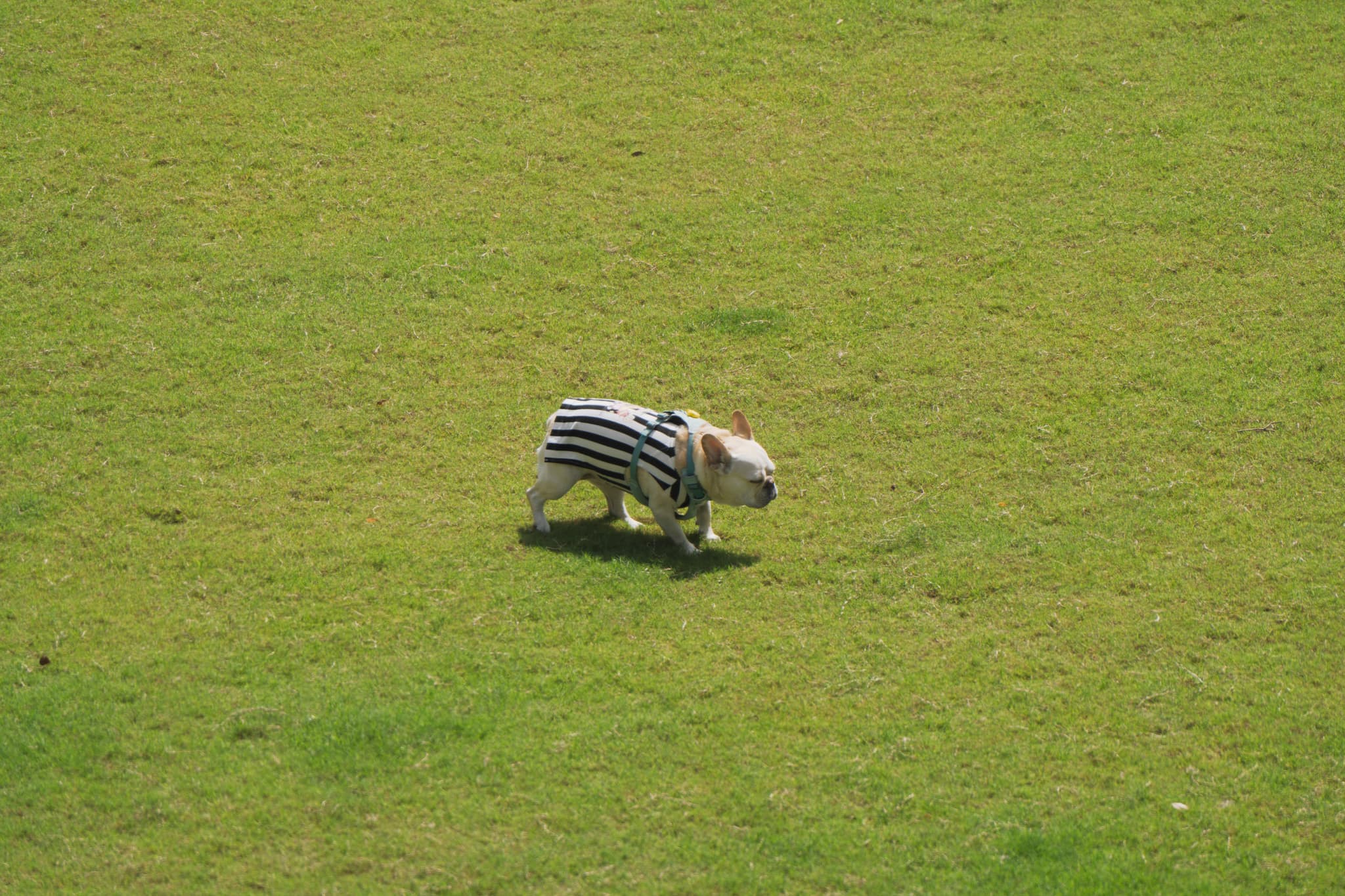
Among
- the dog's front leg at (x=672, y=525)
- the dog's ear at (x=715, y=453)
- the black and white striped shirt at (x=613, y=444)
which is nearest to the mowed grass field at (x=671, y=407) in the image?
the dog's front leg at (x=672, y=525)

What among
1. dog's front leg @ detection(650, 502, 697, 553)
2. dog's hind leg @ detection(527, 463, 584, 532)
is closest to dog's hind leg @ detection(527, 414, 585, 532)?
dog's hind leg @ detection(527, 463, 584, 532)

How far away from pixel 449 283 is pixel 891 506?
5478 mm

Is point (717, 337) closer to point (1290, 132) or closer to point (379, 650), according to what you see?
point (379, 650)

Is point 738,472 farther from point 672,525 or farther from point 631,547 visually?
point 631,547

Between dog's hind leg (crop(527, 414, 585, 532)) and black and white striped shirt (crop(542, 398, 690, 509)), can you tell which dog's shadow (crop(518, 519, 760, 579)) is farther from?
black and white striped shirt (crop(542, 398, 690, 509))

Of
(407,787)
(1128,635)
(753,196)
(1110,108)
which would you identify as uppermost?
(1110,108)

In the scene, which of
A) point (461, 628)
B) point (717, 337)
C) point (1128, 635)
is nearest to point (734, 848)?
point (461, 628)

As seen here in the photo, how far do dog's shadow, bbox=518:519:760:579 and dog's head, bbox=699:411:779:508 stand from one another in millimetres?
416

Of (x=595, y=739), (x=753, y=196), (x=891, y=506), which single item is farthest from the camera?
(x=753, y=196)

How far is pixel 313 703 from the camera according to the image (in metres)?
7.97

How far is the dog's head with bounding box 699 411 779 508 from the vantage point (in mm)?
9328

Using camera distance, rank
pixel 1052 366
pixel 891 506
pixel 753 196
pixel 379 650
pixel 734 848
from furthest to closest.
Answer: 1. pixel 753 196
2. pixel 1052 366
3. pixel 891 506
4. pixel 379 650
5. pixel 734 848

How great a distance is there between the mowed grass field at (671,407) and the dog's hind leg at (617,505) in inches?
5.7

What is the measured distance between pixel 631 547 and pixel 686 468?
0.84m
